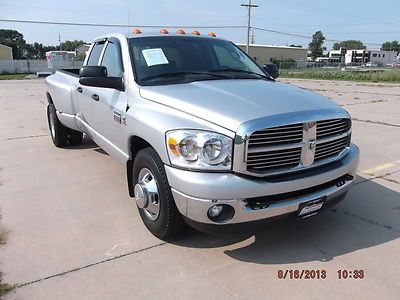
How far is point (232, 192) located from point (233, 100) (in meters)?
0.80

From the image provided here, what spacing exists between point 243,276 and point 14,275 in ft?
5.72

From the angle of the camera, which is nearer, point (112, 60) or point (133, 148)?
point (133, 148)

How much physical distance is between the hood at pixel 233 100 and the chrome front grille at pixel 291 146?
13 centimetres

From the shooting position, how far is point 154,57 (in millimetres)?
4121

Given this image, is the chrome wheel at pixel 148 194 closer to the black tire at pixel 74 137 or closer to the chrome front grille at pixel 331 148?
the chrome front grille at pixel 331 148

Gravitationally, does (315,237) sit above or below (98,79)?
below

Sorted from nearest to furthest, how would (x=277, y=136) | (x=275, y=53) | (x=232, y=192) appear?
(x=232, y=192)
(x=277, y=136)
(x=275, y=53)

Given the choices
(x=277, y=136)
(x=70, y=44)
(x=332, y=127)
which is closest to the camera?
(x=277, y=136)

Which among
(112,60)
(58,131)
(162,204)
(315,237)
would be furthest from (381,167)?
(58,131)

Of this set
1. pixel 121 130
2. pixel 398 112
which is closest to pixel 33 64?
pixel 398 112

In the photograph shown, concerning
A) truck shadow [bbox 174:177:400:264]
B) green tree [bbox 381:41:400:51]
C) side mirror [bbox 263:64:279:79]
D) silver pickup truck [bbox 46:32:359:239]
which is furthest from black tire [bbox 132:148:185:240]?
green tree [bbox 381:41:400:51]

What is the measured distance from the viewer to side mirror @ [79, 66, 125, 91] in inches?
157

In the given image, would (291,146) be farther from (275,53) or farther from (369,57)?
(369,57)

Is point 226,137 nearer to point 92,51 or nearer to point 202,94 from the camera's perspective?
point 202,94
